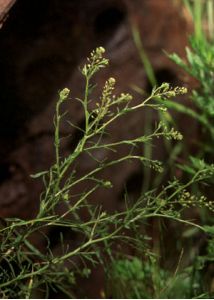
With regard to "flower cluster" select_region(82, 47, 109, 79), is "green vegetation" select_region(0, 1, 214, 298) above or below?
below

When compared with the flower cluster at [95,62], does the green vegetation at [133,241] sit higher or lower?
lower

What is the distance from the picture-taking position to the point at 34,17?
7.22ft

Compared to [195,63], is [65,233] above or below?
below

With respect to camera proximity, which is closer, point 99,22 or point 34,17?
point 34,17

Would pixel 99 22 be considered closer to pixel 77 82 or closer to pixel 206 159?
pixel 77 82

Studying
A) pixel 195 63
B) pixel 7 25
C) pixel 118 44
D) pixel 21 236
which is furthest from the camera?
pixel 118 44

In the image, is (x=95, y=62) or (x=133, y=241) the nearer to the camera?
(x=95, y=62)

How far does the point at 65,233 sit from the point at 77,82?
66 centimetres

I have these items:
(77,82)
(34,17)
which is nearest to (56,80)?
(77,82)

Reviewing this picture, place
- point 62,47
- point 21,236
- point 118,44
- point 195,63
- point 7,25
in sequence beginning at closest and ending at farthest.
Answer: point 21,236 < point 195,63 < point 7,25 < point 62,47 < point 118,44

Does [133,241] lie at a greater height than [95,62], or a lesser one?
lesser

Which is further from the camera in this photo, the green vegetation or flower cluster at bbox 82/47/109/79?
the green vegetation

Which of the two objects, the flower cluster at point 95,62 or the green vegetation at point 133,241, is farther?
the green vegetation at point 133,241

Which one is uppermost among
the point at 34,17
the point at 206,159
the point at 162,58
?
the point at 34,17
